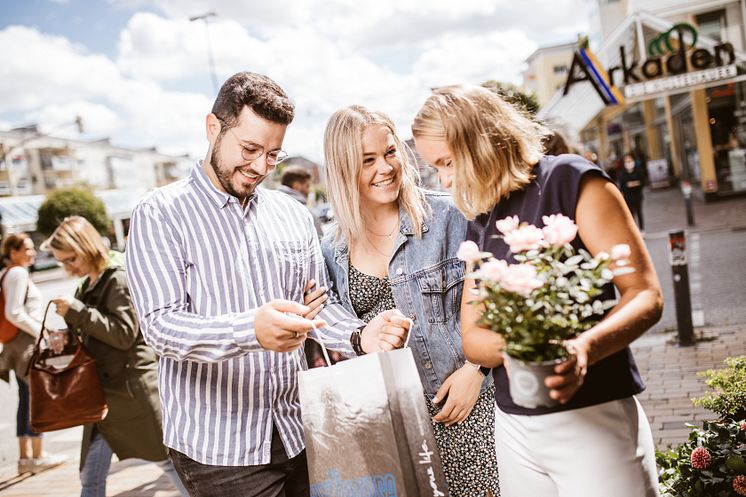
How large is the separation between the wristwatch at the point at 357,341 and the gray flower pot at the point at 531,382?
2.48 ft

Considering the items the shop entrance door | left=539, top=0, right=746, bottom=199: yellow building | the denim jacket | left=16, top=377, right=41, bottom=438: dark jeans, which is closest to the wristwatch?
the denim jacket

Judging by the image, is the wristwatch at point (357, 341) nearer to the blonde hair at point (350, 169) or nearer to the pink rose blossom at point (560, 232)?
the blonde hair at point (350, 169)

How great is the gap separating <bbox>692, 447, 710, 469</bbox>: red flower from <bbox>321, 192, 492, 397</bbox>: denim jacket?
0.98m

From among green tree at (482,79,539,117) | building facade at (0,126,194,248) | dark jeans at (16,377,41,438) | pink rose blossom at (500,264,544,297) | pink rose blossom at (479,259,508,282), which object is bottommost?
dark jeans at (16,377,41,438)

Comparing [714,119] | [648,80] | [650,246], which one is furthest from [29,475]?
[714,119]

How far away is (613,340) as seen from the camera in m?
1.49

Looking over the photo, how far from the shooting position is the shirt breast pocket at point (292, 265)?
2.18 meters

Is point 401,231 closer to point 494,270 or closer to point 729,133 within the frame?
point 494,270

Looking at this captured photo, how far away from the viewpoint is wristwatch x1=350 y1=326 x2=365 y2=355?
212cm

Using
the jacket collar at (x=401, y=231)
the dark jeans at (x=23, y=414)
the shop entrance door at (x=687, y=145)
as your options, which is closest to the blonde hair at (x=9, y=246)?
the dark jeans at (x=23, y=414)

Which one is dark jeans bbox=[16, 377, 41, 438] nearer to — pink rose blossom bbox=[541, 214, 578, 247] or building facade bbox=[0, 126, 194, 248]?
pink rose blossom bbox=[541, 214, 578, 247]

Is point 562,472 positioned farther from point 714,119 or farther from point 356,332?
point 714,119

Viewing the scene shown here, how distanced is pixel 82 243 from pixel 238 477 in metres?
2.60

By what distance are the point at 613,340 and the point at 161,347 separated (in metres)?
1.21
